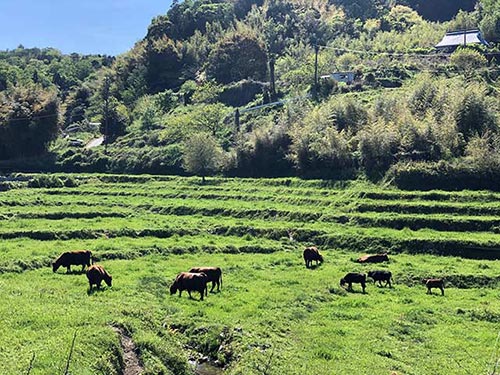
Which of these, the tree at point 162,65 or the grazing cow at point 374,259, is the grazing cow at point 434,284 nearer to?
the grazing cow at point 374,259

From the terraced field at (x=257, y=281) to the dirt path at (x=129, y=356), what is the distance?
0.52 ft

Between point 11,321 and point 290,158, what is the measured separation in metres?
45.1

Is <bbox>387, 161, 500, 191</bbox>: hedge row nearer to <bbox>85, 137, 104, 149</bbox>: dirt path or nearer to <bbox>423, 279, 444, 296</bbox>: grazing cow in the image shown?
<bbox>423, 279, 444, 296</bbox>: grazing cow

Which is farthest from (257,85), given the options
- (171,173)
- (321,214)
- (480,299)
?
(480,299)

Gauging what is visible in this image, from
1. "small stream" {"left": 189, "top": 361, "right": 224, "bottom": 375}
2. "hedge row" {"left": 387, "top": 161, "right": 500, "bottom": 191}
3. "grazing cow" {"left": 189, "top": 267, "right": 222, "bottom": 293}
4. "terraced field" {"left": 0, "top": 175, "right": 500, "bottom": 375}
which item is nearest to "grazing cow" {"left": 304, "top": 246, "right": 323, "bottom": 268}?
"terraced field" {"left": 0, "top": 175, "right": 500, "bottom": 375}

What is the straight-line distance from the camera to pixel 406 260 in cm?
3525

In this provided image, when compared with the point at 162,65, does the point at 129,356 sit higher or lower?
lower

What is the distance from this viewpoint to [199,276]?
87.5 feet

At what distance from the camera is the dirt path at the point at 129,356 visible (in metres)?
18.1

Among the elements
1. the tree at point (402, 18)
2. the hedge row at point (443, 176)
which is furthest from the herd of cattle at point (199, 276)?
the tree at point (402, 18)

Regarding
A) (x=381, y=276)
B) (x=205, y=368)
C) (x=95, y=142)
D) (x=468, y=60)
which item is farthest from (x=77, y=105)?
(x=205, y=368)

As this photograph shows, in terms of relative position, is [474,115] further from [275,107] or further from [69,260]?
[69,260]

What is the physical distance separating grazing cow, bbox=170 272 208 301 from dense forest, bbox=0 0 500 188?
2845 centimetres

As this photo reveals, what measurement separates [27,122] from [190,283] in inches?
2347
